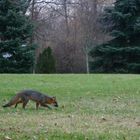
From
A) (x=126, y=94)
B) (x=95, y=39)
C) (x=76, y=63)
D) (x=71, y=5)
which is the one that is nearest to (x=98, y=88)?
(x=126, y=94)

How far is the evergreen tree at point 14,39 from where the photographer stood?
3694 centimetres

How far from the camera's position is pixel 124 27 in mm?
40812

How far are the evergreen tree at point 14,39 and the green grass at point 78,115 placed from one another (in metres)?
15.7

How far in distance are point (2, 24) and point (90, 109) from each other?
2669 centimetres

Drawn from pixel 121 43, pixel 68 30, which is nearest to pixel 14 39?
pixel 121 43

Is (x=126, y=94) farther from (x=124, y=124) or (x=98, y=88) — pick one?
(x=124, y=124)

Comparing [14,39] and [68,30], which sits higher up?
[68,30]

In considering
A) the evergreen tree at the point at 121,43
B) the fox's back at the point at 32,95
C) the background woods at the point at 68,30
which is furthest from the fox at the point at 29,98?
the background woods at the point at 68,30

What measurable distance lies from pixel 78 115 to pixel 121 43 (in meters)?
30.1

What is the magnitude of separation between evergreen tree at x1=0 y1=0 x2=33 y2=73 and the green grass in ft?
51.5

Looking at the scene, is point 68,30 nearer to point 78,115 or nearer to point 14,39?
point 14,39

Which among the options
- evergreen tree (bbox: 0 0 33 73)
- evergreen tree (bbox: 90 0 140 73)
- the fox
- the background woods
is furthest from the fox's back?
the background woods

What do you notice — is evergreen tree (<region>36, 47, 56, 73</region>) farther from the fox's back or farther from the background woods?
the fox's back

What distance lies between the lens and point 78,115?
11414mm
